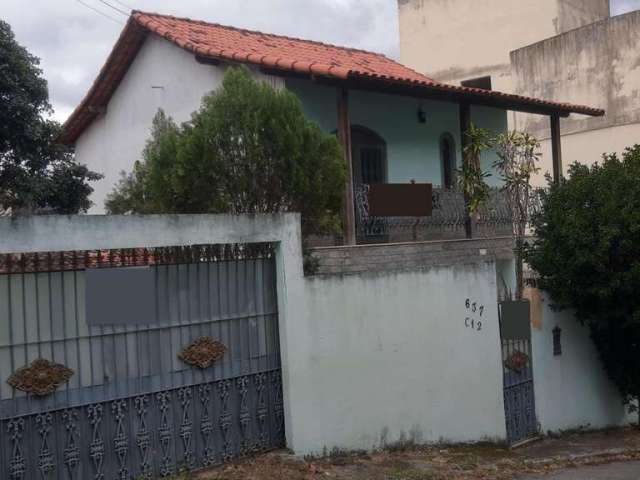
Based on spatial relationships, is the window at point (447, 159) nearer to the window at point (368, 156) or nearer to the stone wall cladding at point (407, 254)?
the window at point (368, 156)

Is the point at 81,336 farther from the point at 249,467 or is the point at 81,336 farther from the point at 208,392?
the point at 249,467

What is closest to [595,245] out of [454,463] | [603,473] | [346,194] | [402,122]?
[603,473]

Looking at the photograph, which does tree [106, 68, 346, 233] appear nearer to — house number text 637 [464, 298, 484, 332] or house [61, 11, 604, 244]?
house number text 637 [464, 298, 484, 332]

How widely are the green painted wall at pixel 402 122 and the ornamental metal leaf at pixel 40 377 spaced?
23.5 feet

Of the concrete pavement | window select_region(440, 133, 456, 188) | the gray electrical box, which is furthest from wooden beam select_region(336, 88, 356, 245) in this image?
window select_region(440, 133, 456, 188)

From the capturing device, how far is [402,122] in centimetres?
1441

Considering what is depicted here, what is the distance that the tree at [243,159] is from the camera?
323 inches

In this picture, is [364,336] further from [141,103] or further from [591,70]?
[591,70]

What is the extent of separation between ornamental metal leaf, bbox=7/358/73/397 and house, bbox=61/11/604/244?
5.37m

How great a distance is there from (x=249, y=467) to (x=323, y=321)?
1622 millimetres

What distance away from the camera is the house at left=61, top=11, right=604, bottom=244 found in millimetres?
11664

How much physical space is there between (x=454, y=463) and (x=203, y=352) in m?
3.14

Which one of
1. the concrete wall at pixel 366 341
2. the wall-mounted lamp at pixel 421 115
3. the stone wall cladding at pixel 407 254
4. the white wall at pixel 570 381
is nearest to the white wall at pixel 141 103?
the stone wall cladding at pixel 407 254

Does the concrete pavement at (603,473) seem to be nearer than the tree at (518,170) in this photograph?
Yes
